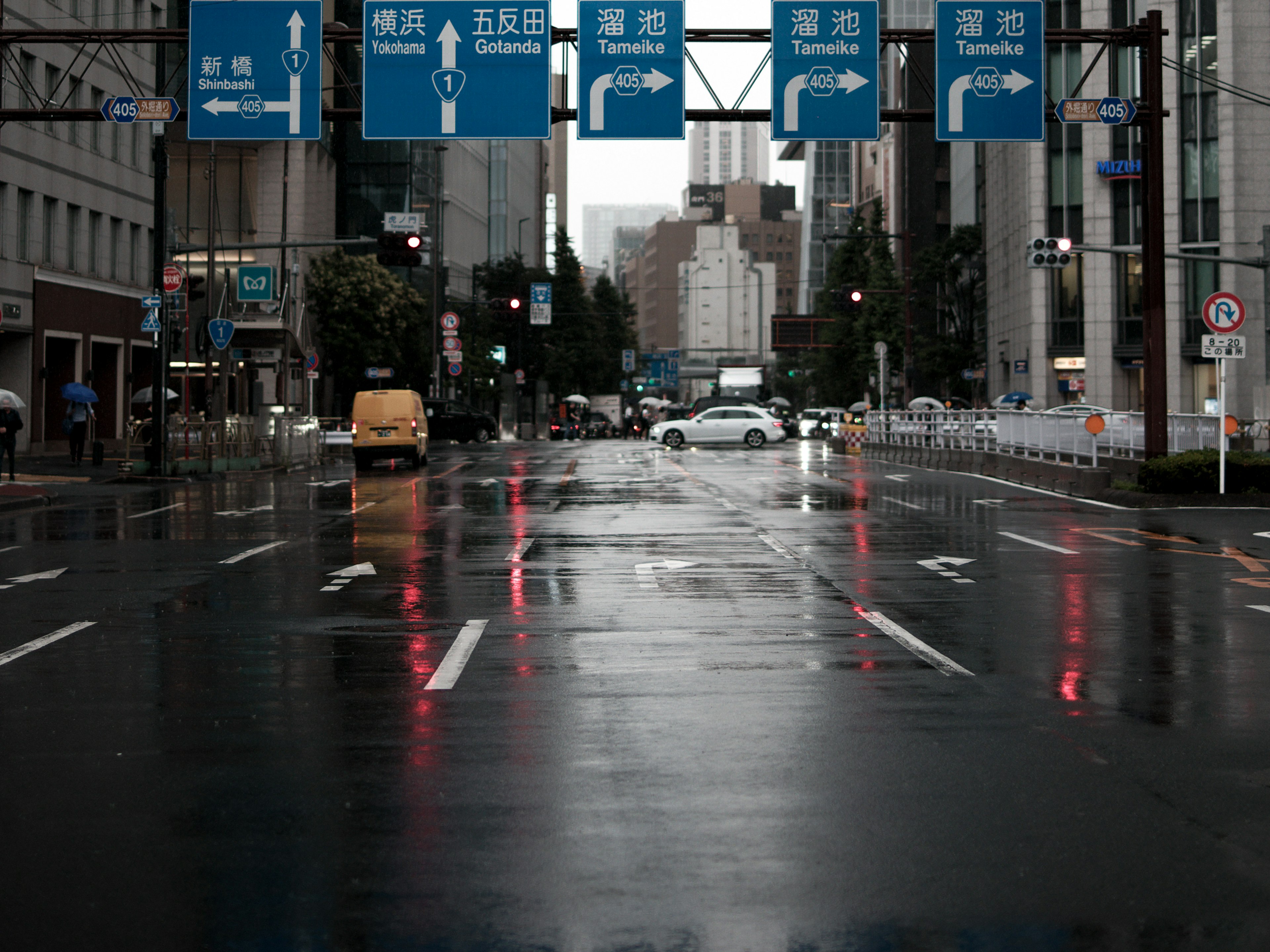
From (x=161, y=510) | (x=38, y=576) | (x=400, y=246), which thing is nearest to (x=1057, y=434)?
(x=400, y=246)

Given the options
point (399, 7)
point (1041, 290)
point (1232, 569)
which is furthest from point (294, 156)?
point (1232, 569)

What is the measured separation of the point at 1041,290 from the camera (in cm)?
7319

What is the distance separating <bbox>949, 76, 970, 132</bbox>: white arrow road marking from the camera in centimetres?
2711

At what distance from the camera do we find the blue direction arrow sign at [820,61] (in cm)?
2719

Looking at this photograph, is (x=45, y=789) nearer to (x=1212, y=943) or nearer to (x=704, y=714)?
(x=704, y=714)

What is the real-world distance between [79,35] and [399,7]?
5082 millimetres

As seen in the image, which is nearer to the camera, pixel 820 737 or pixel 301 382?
pixel 820 737

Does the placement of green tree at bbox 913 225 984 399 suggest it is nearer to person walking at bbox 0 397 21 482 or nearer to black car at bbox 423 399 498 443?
black car at bbox 423 399 498 443

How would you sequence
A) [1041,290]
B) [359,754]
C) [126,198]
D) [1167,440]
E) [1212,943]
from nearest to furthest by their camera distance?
[1212,943] → [359,754] → [1167,440] → [126,198] → [1041,290]

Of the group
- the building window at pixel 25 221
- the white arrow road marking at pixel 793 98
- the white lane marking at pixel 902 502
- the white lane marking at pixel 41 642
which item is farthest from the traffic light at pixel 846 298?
the white lane marking at pixel 41 642

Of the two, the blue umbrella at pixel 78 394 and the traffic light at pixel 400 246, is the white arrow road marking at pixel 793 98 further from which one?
the blue umbrella at pixel 78 394

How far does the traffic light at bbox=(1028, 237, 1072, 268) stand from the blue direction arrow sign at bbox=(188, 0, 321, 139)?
1791cm

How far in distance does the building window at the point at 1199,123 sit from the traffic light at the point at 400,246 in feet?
134

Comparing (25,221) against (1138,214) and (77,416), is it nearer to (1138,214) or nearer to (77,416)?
(77,416)
